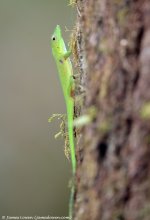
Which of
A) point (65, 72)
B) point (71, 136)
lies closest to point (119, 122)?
point (71, 136)

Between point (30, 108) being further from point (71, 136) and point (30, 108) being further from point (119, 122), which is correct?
point (119, 122)

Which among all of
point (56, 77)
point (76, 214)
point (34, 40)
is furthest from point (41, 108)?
point (76, 214)

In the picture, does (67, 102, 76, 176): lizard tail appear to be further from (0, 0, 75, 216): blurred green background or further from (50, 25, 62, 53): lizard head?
(0, 0, 75, 216): blurred green background

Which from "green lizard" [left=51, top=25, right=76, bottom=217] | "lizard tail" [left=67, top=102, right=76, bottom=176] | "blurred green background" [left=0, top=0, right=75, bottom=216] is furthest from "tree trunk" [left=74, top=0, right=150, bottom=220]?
"blurred green background" [left=0, top=0, right=75, bottom=216]

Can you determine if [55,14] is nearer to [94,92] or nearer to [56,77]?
[56,77]

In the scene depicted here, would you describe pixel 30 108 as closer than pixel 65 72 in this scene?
No
